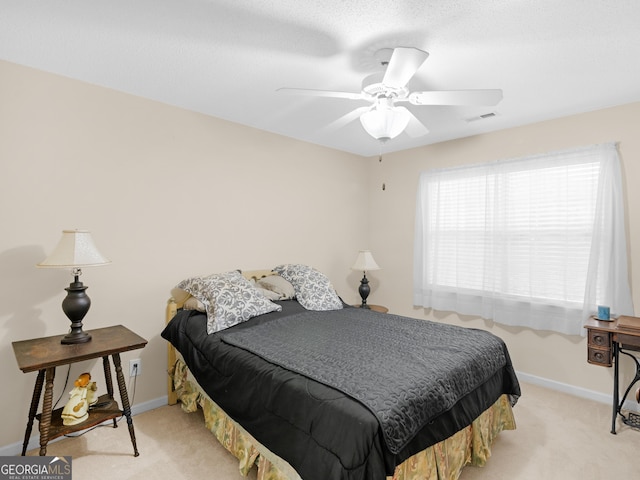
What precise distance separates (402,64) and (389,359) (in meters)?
1.54

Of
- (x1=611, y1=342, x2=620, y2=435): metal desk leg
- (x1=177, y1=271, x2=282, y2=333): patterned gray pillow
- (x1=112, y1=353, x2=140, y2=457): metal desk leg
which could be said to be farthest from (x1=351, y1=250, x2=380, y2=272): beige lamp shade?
(x1=112, y1=353, x2=140, y2=457): metal desk leg

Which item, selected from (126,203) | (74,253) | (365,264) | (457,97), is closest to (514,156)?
(457,97)

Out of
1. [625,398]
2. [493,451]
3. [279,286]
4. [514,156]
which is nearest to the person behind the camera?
[493,451]

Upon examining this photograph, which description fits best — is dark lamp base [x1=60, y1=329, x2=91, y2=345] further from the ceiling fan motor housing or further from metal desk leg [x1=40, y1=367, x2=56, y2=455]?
the ceiling fan motor housing

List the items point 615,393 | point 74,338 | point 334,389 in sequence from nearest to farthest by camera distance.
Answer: point 334,389
point 74,338
point 615,393

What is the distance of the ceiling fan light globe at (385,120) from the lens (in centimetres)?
199

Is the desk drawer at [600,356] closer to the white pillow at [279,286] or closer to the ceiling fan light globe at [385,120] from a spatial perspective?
the ceiling fan light globe at [385,120]

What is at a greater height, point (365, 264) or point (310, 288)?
point (365, 264)

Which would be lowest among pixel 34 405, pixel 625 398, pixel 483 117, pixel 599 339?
pixel 625 398

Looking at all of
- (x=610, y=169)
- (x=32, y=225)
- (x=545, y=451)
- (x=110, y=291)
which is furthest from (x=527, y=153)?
(x=32, y=225)

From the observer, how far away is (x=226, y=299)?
8.20 feet

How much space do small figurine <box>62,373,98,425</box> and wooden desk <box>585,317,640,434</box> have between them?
11.4 feet

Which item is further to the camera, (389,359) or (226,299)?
(226,299)

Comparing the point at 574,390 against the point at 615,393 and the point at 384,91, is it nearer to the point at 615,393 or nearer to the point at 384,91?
the point at 615,393
